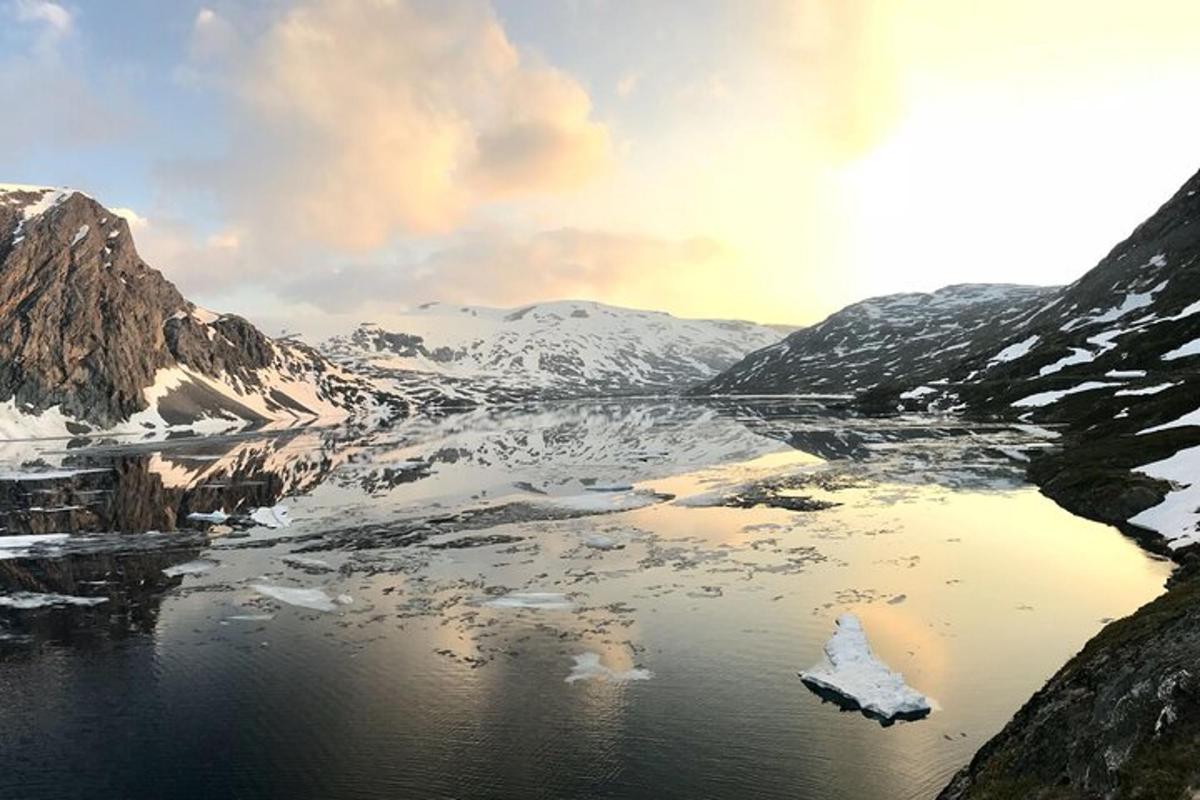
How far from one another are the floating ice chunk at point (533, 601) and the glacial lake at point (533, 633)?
188mm

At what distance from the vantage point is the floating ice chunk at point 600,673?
27.3 m

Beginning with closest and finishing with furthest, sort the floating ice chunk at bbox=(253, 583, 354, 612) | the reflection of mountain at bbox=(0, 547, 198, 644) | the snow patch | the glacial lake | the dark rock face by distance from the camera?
the dark rock face → the glacial lake → the reflection of mountain at bbox=(0, 547, 198, 644) → the floating ice chunk at bbox=(253, 583, 354, 612) → the snow patch

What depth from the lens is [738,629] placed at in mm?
32094

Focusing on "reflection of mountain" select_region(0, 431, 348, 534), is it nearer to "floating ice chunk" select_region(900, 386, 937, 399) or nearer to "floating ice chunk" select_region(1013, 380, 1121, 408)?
"floating ice chunk" select_region(1013, 380, 1121, 408)

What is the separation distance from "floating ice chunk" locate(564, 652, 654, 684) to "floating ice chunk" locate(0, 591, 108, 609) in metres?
27.4

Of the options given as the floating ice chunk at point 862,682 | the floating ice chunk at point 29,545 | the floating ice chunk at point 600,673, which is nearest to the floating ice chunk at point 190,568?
the floating ice chunk at point 29,545

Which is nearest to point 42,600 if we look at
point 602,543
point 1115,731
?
point 602,543

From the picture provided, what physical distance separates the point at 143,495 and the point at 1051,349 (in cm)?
16694

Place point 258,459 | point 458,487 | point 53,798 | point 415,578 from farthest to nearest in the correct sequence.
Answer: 1. point 258,459
2. point 458,487
3. point 415,578
4. point 53,798

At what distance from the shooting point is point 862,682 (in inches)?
1015

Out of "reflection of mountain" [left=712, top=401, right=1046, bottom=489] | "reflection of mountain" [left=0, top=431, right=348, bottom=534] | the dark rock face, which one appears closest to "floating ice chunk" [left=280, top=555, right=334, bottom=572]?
"reflection of mountain" [left=0, top=431, right=348, bottom=534]

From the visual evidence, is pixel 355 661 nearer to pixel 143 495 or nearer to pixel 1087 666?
pixel 1087 666

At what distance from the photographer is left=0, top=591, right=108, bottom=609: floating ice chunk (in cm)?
3884

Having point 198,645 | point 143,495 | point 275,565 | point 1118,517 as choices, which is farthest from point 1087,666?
point 143,495
